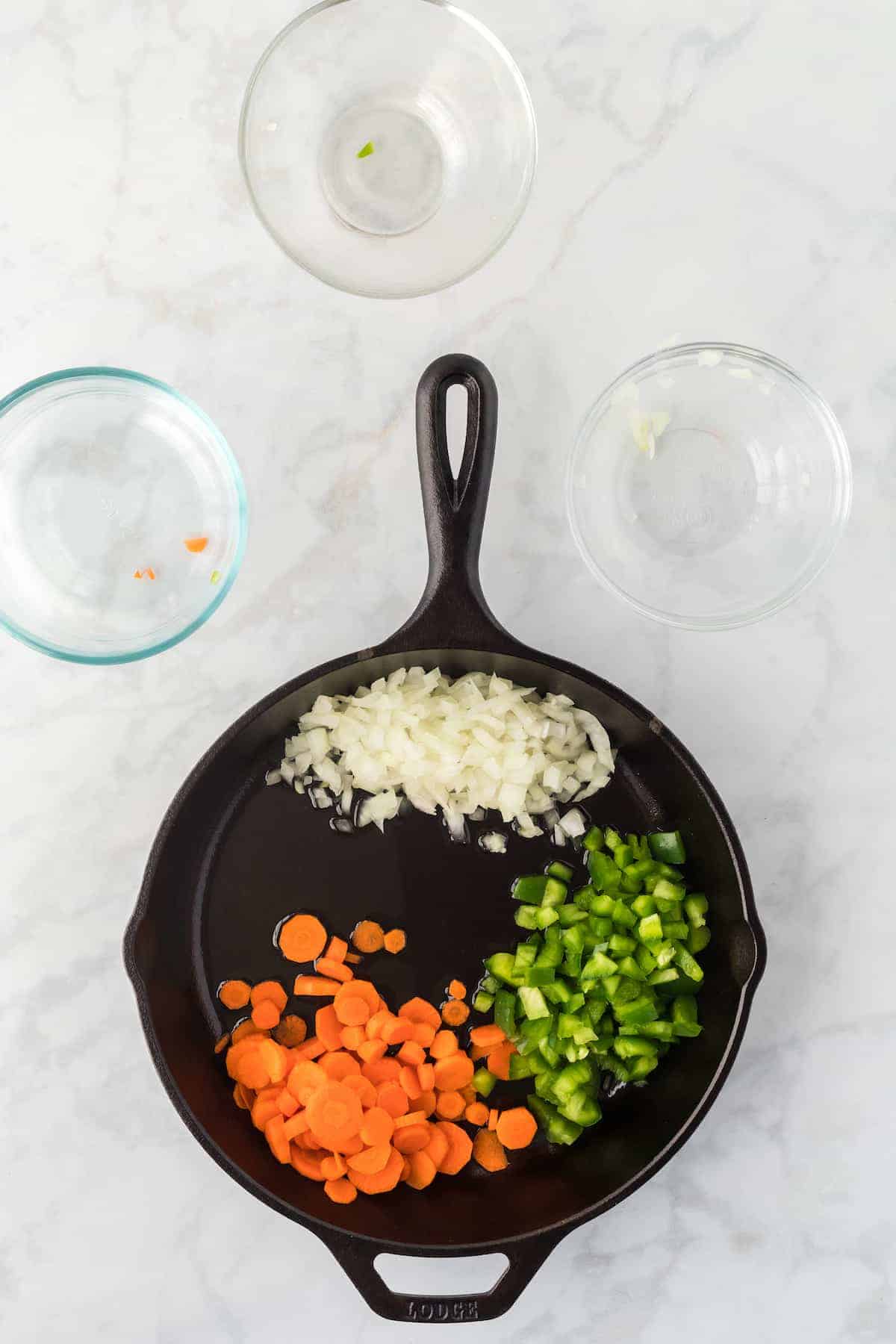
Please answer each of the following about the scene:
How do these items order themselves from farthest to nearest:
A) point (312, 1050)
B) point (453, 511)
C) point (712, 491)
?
point (712, 491) < point (312, 1050) < point (453, 511)

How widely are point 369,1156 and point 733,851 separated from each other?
608 mm

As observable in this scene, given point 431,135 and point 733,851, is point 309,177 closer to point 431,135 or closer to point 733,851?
point 431,135

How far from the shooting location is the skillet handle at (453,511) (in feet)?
4.29

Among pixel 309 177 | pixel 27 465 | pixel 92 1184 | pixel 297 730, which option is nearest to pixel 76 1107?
pixel 92 1184

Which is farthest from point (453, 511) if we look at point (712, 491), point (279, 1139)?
point (279, 1139)

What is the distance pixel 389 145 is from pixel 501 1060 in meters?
1.24

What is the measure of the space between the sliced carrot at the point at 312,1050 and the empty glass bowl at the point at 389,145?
1.00 m

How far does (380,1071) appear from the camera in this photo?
56.0 inches

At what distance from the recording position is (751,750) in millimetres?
1549

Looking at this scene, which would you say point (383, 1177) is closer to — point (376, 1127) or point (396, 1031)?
point (376, 1127)

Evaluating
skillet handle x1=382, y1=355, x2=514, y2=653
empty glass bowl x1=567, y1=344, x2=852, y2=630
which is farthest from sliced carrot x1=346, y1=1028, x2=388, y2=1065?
empty glass bowl x1=567, y1=344, x2=852, y2=630

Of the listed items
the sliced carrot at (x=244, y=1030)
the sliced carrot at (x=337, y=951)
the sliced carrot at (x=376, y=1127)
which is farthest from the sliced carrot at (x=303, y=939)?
the sliced carrot at (x=376, y=1127)

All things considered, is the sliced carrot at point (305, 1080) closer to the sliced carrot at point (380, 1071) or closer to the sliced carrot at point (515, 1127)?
the sliced carrot at point (380, 1071)

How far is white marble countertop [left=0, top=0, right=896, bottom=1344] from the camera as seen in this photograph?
149cm
